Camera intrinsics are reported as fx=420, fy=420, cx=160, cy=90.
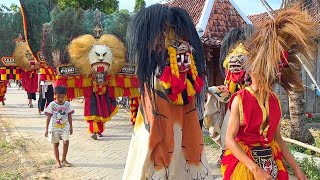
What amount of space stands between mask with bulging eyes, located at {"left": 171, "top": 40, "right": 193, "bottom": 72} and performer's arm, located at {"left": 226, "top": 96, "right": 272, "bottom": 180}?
941 millimetres

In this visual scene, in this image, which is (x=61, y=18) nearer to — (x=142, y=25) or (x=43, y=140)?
(x=43, y=140)

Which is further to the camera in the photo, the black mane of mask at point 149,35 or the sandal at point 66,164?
the sandal at point 66,164

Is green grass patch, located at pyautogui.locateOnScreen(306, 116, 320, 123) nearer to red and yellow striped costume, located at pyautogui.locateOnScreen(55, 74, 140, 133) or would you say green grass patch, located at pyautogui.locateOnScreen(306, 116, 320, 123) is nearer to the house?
the house

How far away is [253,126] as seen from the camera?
2.70 m

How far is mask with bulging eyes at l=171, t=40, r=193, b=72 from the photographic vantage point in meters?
3.61

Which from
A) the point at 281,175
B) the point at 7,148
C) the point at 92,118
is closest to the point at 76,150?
the point at 92,118

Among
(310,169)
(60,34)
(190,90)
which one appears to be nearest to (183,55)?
(190,90)

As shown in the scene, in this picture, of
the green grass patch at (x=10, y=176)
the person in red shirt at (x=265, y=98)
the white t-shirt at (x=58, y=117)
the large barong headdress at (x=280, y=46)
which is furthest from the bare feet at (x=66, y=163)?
the large barong headdress at (x=280, y=46)

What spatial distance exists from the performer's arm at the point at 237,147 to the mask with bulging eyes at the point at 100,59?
5053 mm

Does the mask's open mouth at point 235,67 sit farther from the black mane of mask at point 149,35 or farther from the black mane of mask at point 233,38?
the black mane of mask at point 149,35

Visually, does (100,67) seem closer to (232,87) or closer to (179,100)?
(232,87)

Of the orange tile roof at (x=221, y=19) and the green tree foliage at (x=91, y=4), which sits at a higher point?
the green tree foliage at (x=91, y=4)

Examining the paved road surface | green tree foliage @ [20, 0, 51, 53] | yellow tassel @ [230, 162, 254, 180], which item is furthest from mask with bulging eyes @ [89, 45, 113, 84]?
yellow tassel @ [230, 162, 254, 180]

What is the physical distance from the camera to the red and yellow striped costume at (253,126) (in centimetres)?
270
